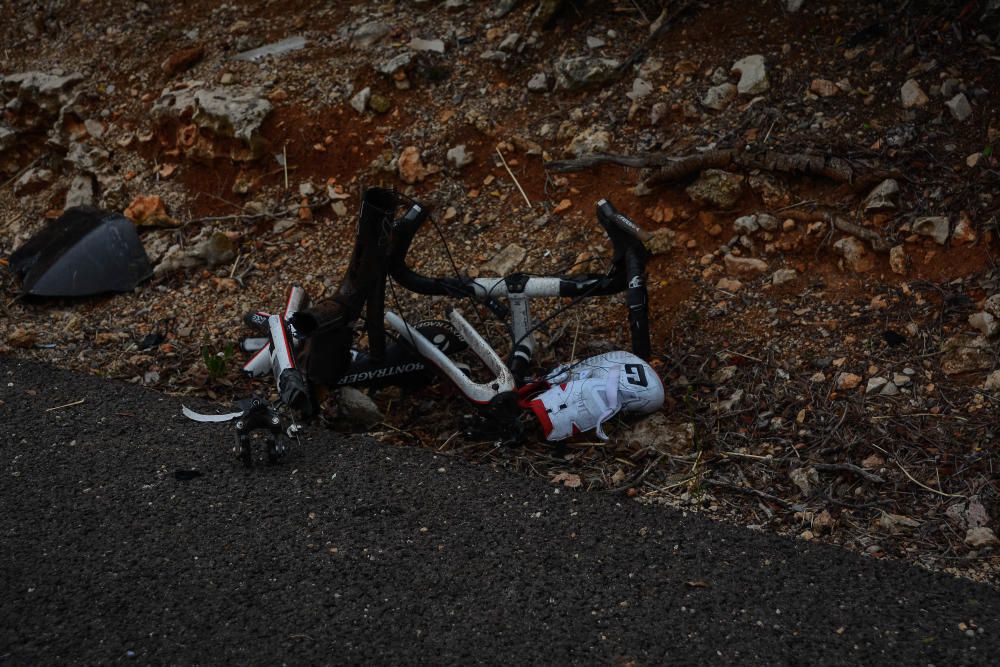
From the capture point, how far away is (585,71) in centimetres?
582

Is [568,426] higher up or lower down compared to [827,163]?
lower down

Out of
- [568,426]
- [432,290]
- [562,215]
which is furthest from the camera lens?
[562,215]

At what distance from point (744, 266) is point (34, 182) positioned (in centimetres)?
553

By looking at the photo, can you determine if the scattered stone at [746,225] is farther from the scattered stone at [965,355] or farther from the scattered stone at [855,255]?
the scattered stone at [965,355]

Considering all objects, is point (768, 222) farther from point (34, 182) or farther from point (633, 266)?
point (34, 182)

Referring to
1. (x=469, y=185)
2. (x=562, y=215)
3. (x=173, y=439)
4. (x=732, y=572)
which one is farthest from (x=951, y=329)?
(x=173, y=439)

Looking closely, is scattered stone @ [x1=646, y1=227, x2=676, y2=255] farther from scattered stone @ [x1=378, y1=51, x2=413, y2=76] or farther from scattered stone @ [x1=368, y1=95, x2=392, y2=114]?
scattered stone @ [x1=378, y1=51, x2=413, y2=76]

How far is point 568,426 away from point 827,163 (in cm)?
206

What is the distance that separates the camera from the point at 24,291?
5.75 m

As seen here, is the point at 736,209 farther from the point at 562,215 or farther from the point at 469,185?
the point at 469,185

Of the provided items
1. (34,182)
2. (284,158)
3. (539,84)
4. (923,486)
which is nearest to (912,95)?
(539,84)

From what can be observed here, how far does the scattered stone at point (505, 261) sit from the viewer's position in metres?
5.24

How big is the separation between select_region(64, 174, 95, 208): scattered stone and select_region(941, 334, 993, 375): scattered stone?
225 inches

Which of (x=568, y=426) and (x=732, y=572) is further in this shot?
(x=568, y=426)
